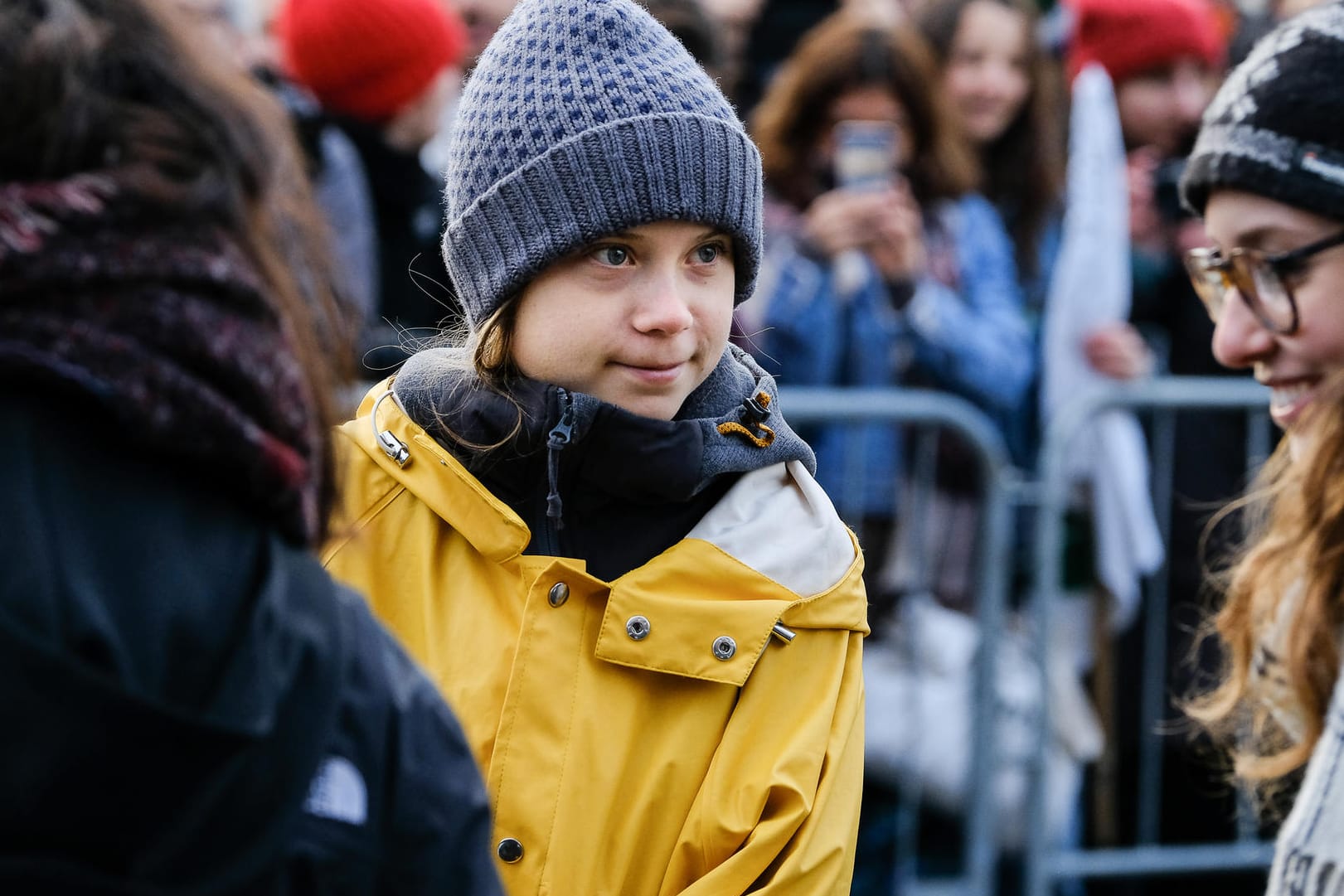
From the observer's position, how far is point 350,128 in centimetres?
429

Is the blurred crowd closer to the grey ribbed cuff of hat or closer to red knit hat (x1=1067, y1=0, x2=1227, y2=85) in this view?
red knit hat (x1=1067, y1=0, x2=1227, y2=85)

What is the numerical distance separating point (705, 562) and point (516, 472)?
287 mm

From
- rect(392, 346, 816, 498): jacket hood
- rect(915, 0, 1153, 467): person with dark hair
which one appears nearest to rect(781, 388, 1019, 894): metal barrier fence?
rect(915, 0, 1153, 467): person with dark hair

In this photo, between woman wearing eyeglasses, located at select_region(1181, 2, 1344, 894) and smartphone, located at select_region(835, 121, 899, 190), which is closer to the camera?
woman wearing eyeglasses, located at select_region(1181, 2, 1344, 894)

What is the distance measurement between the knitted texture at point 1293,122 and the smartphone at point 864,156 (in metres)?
1.72

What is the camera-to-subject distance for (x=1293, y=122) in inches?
91.7

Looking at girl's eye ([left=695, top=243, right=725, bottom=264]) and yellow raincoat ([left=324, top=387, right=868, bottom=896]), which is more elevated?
girl's eye ([left=695, top=243, right=725, bottom=264])

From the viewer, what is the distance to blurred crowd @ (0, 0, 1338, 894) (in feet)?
13.6

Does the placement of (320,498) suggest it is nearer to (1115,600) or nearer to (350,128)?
(350,128)

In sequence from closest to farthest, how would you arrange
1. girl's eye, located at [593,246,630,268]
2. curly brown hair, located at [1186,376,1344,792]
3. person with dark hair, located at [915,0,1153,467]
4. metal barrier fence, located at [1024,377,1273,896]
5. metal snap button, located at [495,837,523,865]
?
metal snap button, located at [495,837,523,865] → girl's eye, located at [593,246,630,268] → curly brown hair, located at [1186,376,1344,792] → metal barrier fence, located at [1024,377,1273,896] → person with dark hair, located at [915,0,1153,467]

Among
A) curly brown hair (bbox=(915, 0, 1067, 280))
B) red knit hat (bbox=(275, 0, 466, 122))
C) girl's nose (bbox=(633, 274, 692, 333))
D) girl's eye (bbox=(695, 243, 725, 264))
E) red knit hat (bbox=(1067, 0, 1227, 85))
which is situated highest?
red knit hat (bbox=(1067, 0, 1227, 85))

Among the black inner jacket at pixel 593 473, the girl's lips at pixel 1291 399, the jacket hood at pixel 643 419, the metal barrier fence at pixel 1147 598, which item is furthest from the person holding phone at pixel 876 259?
the black inner jacket at pixel 593 473

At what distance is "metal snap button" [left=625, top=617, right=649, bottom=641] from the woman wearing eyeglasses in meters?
0.99

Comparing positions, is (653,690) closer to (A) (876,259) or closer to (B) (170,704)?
(B) (170,704)
